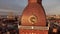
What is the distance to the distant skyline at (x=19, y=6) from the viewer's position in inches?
278

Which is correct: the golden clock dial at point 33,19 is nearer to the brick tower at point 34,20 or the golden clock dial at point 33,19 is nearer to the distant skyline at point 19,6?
the brick tower at point 34,20

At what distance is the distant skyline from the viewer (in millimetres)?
7070

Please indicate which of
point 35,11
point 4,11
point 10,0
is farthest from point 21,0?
point 35,11

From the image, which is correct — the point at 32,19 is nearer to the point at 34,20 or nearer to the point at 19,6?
the point at 34,20

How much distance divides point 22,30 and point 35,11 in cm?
87

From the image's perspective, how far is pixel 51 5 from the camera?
23.6 feet

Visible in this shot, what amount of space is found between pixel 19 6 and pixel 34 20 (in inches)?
79.5

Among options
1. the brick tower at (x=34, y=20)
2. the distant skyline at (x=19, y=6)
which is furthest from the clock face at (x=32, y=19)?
the distant skyline at (x=19, y=6)

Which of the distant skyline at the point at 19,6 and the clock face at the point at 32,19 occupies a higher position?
the distant skyline at the point at 19,6

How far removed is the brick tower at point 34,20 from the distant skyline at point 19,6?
1.66 meters

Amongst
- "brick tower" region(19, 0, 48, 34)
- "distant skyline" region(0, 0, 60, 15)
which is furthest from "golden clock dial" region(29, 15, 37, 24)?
"distant skyline" region(0, 0, 60, 15)

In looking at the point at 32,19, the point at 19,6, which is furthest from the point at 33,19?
the point at 19,6

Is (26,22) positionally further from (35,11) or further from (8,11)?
(8,11)

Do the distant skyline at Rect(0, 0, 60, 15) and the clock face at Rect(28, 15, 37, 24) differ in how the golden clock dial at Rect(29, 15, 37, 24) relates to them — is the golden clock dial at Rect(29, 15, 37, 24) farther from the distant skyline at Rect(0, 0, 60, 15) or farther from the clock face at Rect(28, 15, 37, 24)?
the distant skyline at Rect(0, 0, 60, 15)
